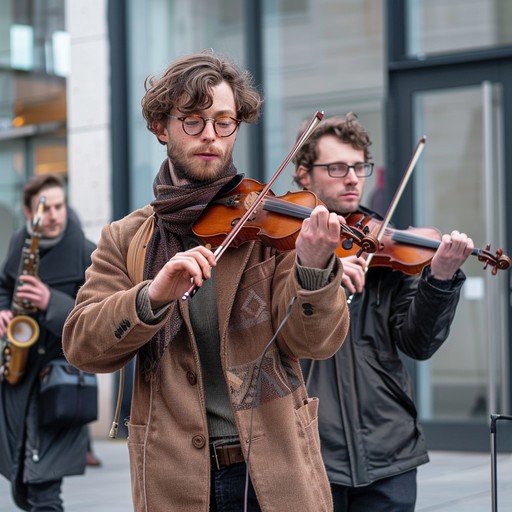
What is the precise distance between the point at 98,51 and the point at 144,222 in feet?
26.4

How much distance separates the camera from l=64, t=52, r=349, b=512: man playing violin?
2.71 meters

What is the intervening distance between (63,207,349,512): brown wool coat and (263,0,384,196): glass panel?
20.5ft

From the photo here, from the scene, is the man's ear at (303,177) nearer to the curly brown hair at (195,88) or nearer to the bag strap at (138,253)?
the curly brown hair at (195,88)

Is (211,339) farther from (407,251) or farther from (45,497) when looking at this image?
(45,497)

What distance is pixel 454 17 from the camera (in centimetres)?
908

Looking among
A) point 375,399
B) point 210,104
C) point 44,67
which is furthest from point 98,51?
point 210,104

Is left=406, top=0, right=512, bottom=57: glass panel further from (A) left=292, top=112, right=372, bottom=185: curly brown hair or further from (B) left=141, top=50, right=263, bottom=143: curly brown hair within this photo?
(B) left=141, top=50, right=263, bottom=143: curly brown hair

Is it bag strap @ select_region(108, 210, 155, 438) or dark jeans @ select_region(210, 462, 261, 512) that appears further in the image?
bag strap @ select_region(108, 210, 155, 438)

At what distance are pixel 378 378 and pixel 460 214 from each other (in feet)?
16.9

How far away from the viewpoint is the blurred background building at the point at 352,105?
8828 mm

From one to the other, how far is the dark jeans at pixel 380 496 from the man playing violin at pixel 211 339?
3.55ft

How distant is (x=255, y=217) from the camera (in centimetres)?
309

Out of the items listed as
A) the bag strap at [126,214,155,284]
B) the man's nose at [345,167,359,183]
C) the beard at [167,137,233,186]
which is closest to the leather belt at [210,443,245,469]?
the bag strap at [126,214,155,284]

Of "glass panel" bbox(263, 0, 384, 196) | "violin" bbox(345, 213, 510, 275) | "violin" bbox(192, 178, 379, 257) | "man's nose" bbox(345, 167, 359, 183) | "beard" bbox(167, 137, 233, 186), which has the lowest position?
"violin" bbox(345, 213, 510, 275)
